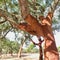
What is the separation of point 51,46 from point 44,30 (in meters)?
0.44

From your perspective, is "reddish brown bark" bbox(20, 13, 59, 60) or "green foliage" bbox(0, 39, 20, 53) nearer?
"reddish brown bark" bbox(20, 13, 59, 60)

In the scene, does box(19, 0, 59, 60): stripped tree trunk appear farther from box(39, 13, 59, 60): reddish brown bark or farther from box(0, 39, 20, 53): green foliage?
box(0, 39, 20, 53): green foliage

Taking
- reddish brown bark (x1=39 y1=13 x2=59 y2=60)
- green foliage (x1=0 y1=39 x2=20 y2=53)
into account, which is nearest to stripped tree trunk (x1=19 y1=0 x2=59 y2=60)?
reddish brown bark (x1=39 y1=13 x2=59 y2=60)

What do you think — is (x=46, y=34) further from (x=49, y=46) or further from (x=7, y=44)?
(x=7, y=44)

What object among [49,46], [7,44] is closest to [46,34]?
[49,46]

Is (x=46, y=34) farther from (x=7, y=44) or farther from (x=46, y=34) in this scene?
(x=7, y=44)

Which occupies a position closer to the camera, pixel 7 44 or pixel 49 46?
pixel 49 46

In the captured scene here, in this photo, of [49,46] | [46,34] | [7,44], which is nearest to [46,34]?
[46,34]

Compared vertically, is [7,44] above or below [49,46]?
above

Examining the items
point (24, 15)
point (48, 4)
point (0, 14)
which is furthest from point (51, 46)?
point (48, 4)

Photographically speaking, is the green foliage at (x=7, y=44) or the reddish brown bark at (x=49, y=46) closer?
the reddish brown bark at (x=49, y=46)

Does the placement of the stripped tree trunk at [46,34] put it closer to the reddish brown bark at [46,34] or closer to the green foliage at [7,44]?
the reddish brown bark at [46,34]

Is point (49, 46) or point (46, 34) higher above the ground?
point (46, 34)

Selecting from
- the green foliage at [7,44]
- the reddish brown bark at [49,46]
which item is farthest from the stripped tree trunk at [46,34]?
the green foliage at [7,44]
